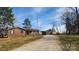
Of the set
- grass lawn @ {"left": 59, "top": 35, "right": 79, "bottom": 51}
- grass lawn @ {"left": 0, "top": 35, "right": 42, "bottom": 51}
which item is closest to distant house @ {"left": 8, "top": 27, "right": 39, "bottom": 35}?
grass lawn @ {"left": 0, "top": 35, "right": 42, "bottom": 51}

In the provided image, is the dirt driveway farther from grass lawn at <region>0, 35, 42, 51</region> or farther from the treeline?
the treeline

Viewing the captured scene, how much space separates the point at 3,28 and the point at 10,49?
232mm

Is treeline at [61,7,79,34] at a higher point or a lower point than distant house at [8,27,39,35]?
higher

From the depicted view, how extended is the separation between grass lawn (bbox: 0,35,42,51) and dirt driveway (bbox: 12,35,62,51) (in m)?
0.04

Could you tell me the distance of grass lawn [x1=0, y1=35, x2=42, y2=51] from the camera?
4090 millimetres

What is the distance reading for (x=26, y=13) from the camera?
4105 mm

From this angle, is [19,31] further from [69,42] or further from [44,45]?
[69,42]

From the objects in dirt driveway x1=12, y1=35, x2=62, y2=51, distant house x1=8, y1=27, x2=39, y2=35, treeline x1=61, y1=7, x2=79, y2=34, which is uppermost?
treeline x1=61, y1=7, x2=79, y2=34

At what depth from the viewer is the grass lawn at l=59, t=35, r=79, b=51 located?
410 cm

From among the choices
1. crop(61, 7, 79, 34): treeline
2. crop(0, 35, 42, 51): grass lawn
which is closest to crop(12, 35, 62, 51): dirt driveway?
crop(0, 35, 42, 51): grass lawn

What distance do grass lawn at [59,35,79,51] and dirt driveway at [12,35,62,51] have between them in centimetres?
5
